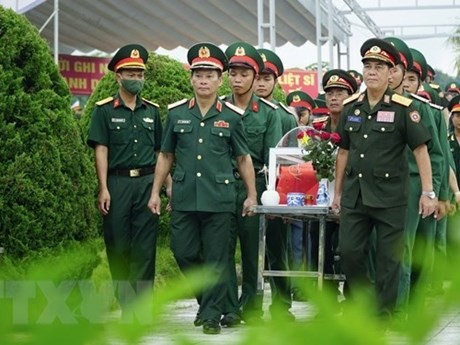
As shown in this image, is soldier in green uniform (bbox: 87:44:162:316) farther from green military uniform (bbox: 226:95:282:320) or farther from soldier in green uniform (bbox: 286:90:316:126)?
soldier in green uniform (bbox: 286:90:316:126)

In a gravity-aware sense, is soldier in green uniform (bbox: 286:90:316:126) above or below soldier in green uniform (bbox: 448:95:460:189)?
above

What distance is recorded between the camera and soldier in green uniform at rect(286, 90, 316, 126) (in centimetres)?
1230

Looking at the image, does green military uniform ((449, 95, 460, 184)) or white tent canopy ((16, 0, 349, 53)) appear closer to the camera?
green military uniform ((449, 95, 460, 184))

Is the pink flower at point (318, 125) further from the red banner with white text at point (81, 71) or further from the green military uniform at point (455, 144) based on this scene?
the red banner with white text at point (81, 71)

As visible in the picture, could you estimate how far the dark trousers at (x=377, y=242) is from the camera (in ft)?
24.8

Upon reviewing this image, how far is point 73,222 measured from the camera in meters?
7.57

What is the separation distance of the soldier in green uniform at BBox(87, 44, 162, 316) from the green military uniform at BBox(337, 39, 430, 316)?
136cm

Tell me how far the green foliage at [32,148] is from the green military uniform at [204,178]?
26.3 inches

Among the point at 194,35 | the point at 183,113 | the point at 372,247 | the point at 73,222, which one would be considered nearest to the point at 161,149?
the point at 183,113

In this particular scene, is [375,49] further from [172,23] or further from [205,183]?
[172,23]

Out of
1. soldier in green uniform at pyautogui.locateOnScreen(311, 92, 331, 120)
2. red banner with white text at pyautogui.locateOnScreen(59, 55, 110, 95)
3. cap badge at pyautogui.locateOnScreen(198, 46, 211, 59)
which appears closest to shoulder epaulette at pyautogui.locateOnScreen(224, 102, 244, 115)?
cap badge at pyautogui.locateOnScreen(198, 46, 211, 59)

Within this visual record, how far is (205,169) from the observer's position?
7746 millimetres

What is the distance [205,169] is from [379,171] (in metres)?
1.08

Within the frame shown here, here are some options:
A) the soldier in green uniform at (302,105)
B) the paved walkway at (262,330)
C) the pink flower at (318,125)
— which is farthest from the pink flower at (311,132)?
the paved walkway at (262,330)
